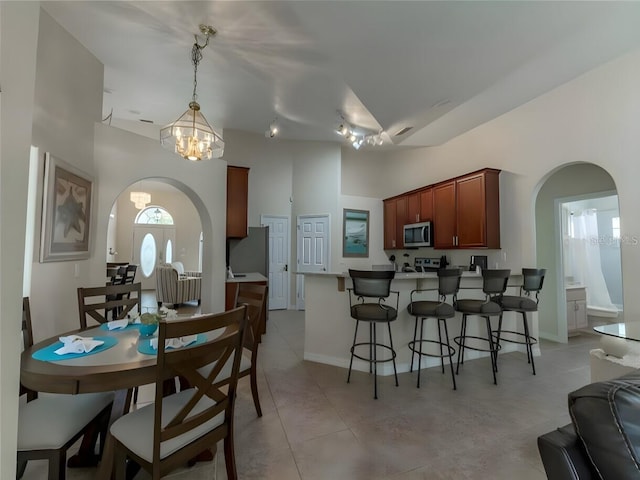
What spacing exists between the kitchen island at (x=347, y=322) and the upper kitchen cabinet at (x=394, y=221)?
238cm

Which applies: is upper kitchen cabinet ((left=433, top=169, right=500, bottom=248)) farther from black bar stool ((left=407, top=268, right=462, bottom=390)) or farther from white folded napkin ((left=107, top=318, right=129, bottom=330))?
white folded napkin ((left=107, top=318, right=129, bottom=330))

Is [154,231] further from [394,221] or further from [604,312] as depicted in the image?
[604,312]

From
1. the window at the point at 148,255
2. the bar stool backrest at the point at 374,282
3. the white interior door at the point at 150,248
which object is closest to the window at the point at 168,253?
the white interior door at the point at 150,248


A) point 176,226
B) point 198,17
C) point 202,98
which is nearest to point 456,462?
point 198,17

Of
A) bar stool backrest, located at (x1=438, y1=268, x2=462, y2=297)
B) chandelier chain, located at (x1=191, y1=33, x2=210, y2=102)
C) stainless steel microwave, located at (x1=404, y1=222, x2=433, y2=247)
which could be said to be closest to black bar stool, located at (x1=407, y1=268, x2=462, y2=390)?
bar stool backrest, located at (x1=438, y1=268, x2=462, y2=297)

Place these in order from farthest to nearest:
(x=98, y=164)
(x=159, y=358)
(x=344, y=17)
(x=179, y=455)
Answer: (x=98, y=164) < (x=344, y=17) < (x=179, y=455) < (x=159, y=358)

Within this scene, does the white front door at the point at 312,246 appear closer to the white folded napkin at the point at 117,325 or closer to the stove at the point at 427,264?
the stove at the point at 427,264

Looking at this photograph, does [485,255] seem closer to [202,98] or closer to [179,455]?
[179,455]

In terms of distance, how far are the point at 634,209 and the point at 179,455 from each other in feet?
13.9

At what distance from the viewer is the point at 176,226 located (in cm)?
983

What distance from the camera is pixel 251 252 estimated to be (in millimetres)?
5949

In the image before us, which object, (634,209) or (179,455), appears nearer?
(179,455)

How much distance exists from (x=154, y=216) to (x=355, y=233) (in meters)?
7.15

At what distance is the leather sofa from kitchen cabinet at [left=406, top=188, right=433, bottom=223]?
14.6 ft
